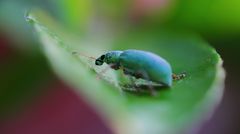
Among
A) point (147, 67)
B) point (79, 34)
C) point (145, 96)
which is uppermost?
point (79, 34)

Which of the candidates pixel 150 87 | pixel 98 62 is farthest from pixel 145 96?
pixel 98 62

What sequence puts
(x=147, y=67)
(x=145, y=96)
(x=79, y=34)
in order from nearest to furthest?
(x=145, y=96), (x=147, y=67), (x=79, y=34)

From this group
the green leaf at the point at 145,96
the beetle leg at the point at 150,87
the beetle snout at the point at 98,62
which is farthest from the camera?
the beetle snout at the point at 98,62

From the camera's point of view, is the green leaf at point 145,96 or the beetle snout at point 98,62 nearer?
the green leaf at point 145,96

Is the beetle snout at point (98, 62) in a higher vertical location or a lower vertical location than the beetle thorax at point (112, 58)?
lower

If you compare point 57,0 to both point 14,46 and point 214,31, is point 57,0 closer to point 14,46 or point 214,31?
point 14,46

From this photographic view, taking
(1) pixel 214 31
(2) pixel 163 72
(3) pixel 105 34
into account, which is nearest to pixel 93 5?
(3) pixel 105 34

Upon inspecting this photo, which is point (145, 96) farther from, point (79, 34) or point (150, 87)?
point (79, 34)
